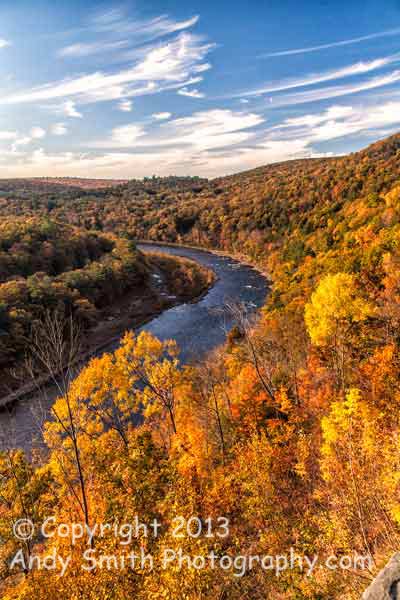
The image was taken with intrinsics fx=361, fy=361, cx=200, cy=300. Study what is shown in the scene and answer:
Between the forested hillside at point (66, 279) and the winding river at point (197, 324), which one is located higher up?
the forested hillside at point (66, 279)

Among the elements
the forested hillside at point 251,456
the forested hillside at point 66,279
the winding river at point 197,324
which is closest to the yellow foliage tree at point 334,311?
the forested hillside at point 251,456

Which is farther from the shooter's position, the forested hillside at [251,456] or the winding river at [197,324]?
the winding river at [197,324]

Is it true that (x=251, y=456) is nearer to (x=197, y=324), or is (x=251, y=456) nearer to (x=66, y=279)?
(x=197, y=324)

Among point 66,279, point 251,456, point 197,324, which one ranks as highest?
point 66,279

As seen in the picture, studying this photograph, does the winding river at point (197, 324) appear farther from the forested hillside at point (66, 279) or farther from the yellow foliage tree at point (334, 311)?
the yellow foliage tree at point (334, 311)

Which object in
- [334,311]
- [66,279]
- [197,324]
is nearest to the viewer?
[334,311]

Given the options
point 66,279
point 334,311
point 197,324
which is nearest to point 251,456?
point 334,311

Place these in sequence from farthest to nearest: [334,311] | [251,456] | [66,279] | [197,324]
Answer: [66,279]
[197,324]
[334,311]
[251,456]
